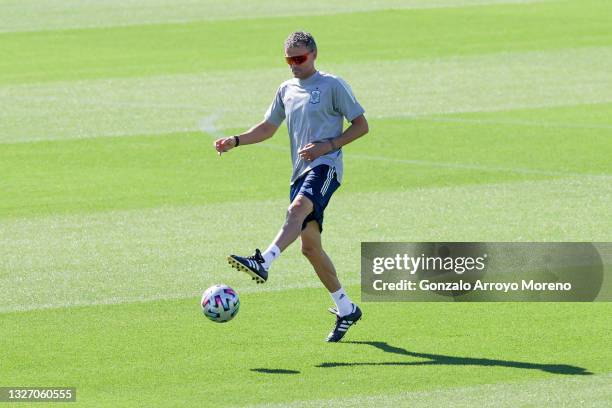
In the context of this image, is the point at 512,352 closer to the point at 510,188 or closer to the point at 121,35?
the point at 510,188

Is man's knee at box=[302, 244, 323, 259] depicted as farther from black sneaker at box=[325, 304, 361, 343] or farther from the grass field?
the grass field

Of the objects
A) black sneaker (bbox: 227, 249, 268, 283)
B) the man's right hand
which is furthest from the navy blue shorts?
the man's right hand

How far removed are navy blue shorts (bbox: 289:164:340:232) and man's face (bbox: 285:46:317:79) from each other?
0.78 m

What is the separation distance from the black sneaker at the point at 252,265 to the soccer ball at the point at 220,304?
0.64 meters

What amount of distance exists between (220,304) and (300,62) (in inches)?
81.6

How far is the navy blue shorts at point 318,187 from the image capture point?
1216 cm

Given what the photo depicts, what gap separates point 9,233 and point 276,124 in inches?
190

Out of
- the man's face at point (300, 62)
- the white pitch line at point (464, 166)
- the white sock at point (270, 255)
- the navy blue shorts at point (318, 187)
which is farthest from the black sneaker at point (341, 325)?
the white pitch line at point (464, 166)

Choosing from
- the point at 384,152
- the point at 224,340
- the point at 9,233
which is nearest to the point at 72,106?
the point at 384,152

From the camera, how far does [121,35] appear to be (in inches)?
1357

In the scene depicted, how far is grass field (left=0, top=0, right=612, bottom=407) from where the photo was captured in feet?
37.0

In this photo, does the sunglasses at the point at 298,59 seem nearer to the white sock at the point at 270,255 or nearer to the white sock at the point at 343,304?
the white sock at the point at 270,255

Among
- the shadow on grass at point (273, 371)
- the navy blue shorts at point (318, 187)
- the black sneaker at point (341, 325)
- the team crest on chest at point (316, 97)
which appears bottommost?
the shadow on grass at point (273, 371)

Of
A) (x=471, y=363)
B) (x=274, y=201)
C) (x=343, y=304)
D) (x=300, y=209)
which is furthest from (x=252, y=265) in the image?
(x=274, y=201)
